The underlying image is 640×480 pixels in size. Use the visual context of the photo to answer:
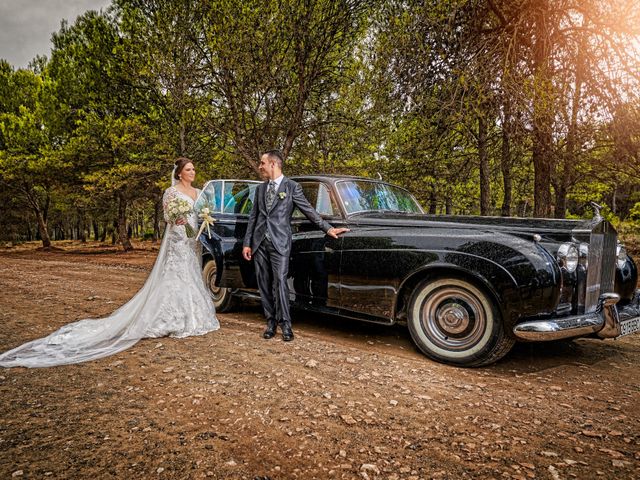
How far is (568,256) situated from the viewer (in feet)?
10.9

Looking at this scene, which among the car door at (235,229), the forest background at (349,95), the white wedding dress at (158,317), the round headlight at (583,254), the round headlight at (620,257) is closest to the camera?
the round headlight at (583,254)

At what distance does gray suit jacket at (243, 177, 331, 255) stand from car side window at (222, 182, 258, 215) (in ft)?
3.79

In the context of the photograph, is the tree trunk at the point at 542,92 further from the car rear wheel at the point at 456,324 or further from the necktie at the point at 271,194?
the necktie at the point at 271,194

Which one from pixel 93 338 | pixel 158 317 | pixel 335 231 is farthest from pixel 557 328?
pixel 93 338

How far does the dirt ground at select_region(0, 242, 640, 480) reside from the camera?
2.05m

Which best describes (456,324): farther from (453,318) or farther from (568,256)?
(568,256)

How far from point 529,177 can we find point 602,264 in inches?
498

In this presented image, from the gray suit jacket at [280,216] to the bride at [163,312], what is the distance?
3.28 ft

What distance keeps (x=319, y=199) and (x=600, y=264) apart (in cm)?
306

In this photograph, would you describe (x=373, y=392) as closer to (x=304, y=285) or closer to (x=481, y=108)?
(x=304, y=285)

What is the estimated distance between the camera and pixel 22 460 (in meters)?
2.04

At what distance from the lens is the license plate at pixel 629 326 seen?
11.5ft

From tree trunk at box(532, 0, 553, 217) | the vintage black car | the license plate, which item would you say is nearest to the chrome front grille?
the vintage black car

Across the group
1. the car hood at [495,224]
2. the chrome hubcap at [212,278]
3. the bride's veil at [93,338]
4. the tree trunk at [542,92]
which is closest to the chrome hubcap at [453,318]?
the car hood at [495,224]
